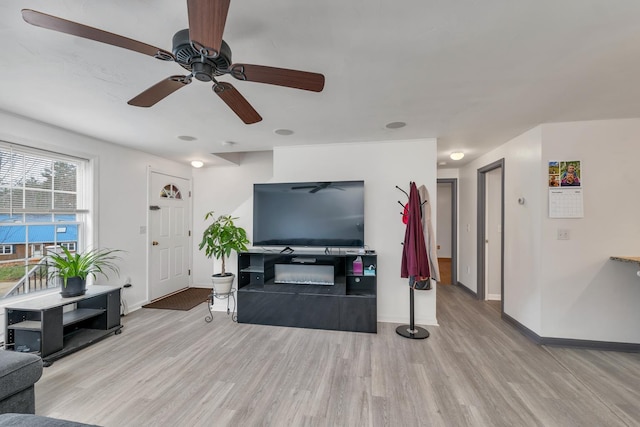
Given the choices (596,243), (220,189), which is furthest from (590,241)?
(220,189)

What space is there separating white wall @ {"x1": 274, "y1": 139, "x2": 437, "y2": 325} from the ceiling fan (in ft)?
6.53

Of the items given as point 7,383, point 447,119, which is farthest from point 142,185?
point 447,119

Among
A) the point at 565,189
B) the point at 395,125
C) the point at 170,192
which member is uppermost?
the point at 395,125

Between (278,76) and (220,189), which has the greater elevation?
(278,76)

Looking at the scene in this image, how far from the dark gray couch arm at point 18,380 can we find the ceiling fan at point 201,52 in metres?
1.73

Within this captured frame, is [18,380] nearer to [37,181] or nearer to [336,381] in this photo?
[336,381]

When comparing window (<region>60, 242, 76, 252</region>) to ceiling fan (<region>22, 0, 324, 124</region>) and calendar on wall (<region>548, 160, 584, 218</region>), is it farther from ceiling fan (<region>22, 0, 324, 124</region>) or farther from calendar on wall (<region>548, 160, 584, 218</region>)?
calendar on wall (<region>548, 160, 584, 218</region>)

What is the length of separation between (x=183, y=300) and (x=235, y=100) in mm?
3687

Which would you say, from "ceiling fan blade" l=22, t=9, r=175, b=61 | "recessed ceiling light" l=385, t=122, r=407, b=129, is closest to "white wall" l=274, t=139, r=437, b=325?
"recessed ceiling light" l=385, t=122, r=407, b=129

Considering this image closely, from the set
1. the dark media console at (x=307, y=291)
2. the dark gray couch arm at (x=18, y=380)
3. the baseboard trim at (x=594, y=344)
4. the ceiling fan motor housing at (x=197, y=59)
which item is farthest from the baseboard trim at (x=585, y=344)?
the dark gray couch arm at (x=18, y=380)

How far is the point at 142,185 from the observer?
3.99 metres

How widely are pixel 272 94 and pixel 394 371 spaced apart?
8.19 feet

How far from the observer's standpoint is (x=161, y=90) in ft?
5.14

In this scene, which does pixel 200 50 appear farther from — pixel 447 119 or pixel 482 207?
pixel 482 207
